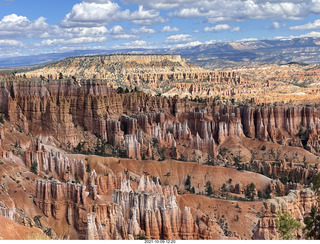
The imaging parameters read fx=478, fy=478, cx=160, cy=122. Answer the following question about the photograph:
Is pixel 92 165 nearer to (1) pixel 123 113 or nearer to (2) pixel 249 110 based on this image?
→ (1) pixel 123 113

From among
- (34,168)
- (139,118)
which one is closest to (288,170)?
(139,118)

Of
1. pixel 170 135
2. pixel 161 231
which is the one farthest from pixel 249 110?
pixel 161 231

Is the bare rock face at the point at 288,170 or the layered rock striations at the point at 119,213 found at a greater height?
the layered rock striations at the point at 119,213

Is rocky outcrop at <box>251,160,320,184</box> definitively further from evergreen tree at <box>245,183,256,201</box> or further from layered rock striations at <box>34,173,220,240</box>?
layered rock striations at <box>34,173,220,240</box>

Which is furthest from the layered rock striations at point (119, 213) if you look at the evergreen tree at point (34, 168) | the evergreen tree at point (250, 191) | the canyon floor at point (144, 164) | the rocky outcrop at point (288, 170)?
the rocky outcrop at point (288, 170)

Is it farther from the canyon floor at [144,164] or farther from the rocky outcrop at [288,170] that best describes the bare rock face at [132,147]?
the rocky outcrop at [288,170]

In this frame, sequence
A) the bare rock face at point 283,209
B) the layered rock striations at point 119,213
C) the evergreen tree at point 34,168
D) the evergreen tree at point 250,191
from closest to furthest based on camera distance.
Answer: the bare rock face at point 283,209
the layered rock striations at point 119,213
the evergreen tree at point 34,168
the evergreen tree at point 250,191

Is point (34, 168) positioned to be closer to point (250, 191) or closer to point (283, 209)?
point (250, 191)
